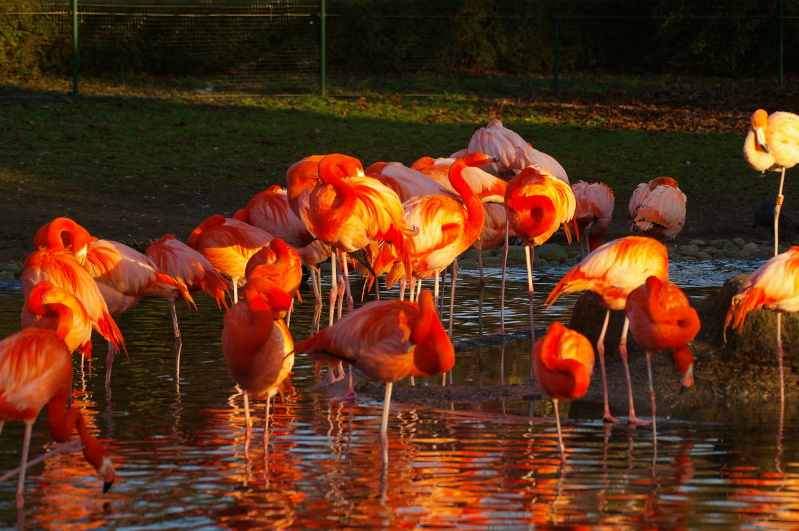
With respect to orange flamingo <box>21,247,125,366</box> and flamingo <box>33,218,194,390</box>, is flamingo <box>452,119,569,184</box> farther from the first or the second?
orange flamingo <box>21,247,125,366</box>

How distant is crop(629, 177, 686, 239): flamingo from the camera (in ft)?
33.1

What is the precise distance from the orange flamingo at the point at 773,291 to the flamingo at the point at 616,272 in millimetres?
406

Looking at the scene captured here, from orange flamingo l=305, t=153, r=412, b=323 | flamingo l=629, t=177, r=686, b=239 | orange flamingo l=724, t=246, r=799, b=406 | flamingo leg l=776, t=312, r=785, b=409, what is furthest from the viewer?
flamingo l=629, t=177, r=686, b=239

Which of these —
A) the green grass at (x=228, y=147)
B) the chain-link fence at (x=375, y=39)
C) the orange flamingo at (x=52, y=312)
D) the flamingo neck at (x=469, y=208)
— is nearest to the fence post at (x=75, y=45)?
the chain-link fence at (x=375, y=39)

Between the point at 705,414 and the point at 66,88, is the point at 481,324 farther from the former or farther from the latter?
the point at 66,88

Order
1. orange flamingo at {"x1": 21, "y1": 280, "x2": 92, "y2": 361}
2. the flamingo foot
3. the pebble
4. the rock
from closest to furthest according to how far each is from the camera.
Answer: orange flamingo at {"x1": 21, "y1": 280, "x2": 92, "y2": 361}
the flamingo foot
the rock
the pebble

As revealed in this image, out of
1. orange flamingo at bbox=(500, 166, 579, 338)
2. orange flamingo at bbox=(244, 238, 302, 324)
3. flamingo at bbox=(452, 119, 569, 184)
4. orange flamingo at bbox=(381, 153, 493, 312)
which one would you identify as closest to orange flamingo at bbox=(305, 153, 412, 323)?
orange flamingo at bbox=(381, 153, 493, 312)

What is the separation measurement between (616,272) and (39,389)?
281 cm

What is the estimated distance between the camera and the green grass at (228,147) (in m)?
12.0

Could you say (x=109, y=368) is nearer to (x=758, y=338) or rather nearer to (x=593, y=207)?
(x=758, y=338)

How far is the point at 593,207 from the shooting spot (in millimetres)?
10328

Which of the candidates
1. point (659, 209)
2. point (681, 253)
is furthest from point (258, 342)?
point (681, 253)

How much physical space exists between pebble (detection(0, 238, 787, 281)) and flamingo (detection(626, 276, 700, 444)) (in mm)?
5197

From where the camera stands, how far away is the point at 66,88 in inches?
637
